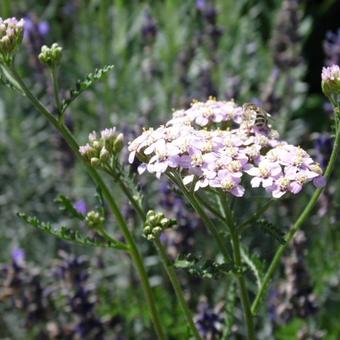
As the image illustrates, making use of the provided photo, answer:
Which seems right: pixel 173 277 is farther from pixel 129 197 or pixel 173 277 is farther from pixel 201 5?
pixel 201 5

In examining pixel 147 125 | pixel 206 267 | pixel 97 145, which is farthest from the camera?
pixel 147 125

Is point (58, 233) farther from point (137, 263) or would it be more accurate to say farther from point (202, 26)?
point (202, 26)

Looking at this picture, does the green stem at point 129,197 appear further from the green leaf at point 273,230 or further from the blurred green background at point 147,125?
the blurred green background at point 147,125

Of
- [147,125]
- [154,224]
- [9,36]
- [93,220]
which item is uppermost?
[147,125]

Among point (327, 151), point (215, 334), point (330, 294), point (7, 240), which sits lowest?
point (215, 334)

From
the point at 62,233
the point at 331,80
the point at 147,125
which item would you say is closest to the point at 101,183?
the point at 62,233

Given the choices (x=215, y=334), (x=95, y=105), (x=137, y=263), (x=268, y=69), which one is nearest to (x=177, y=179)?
(x=137, y=263)
